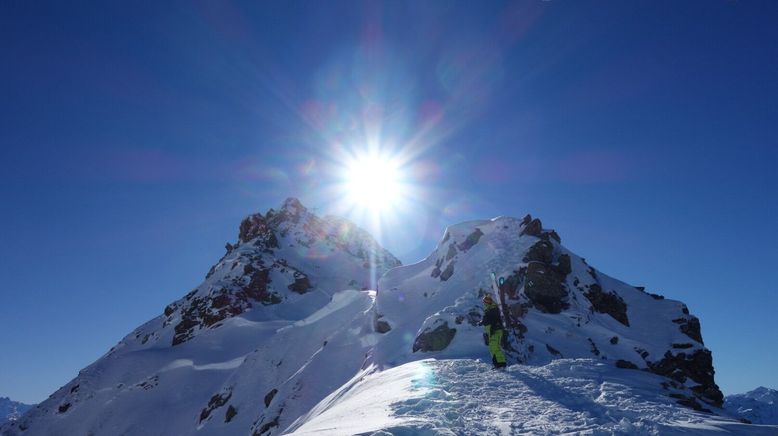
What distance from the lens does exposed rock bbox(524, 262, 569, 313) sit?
1147 inches

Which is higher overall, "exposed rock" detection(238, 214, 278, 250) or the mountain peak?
the mountain peak

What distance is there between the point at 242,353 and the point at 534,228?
45.6 metres

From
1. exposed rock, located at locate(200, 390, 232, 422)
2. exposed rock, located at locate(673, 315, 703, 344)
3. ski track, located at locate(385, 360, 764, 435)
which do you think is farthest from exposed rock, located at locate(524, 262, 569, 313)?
exposed rock, located at locate(200, 390, 232, 422)

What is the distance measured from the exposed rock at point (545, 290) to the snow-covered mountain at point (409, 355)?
0.10 meters

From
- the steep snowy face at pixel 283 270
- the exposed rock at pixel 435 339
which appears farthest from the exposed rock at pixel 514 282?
the steep snowy face at pixel 283 270

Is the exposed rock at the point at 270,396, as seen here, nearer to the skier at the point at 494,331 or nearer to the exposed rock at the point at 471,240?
the exposed rock at the point at 471,240

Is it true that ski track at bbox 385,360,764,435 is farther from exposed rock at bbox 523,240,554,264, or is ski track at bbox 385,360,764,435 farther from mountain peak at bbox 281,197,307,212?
mountain peak at bbox 281,197,307,212

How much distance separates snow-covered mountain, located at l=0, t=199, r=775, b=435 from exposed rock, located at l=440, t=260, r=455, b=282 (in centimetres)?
15

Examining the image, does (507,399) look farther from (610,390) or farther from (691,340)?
(691,340)

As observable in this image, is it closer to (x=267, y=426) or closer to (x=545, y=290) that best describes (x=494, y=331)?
(x=545, y=290)

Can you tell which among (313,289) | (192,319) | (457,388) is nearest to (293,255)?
(313,289)

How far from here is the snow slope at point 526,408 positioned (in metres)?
8.07

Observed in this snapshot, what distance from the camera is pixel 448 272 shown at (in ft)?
124

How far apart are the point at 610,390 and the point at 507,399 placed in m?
3.22
